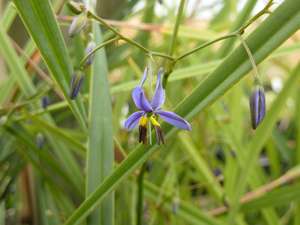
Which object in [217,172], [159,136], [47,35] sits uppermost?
[217,172]

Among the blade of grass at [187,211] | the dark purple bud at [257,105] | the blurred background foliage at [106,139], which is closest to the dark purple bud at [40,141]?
the blurred background foliage at [106,139]

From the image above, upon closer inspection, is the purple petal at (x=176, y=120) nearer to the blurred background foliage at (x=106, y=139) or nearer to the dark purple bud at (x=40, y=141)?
the blurred background foliage at (x=106, y=139)

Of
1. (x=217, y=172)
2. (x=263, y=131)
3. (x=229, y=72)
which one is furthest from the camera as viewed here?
(x=217, y=172)

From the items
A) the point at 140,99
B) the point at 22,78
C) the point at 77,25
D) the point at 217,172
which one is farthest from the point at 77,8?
the point at 217,172

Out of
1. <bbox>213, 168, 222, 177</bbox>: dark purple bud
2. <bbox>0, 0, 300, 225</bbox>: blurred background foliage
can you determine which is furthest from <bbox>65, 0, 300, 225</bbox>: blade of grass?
<bbox>213, 168, 222, 177</bbox>: dark purple bud

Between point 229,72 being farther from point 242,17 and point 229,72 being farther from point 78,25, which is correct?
point 242,17

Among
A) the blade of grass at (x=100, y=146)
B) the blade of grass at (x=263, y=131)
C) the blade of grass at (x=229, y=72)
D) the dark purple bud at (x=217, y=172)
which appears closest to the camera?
the blade of grass at (x=229, y=72)
